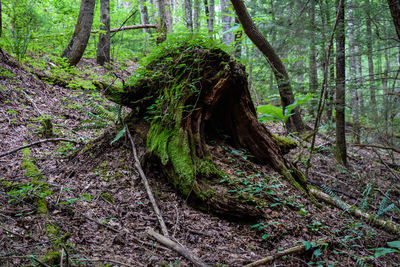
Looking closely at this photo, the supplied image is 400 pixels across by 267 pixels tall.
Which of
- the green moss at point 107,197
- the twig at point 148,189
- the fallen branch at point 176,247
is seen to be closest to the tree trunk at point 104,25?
the twig at point 148,189

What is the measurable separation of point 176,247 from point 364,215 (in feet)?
11.1

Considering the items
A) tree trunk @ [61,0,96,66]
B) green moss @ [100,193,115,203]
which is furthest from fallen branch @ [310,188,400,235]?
tree trunk @ [61,0,96,66]

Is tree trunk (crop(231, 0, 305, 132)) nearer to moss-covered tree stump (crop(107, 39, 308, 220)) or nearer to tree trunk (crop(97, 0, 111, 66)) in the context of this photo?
moss-covered tree stump (crop(107, 39, 308, 220))

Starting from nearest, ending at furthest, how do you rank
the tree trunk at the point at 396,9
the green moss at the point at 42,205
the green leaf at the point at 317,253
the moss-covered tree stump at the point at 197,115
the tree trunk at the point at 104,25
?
the green moss at the point at 42,205 → the green leaf at the point at 317,253 → the moss-covered tree stump at the point at 197,115 → the tree trunk at the point at 396,9 → the tree trunk at the point at 104,25

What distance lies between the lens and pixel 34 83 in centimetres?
711

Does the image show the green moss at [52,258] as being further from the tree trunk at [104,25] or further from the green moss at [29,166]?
the tree trunk at [104,25]

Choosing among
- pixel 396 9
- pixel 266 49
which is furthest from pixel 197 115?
pixel 396 9

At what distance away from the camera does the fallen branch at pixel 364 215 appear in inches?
152

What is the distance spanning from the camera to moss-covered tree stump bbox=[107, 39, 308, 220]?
3.56 m

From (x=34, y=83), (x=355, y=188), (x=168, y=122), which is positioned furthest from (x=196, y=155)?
(x=34, y=83)

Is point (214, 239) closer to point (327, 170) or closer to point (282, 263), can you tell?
point (282, 263)

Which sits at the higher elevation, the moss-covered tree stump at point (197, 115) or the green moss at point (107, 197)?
the moss-covered tree stump at point (197, 115)

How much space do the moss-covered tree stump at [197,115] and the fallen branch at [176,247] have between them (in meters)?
0.83

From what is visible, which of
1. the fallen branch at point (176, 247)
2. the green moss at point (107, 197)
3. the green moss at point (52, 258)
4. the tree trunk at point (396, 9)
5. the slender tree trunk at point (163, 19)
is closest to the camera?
the green moss at point (52, 258)
